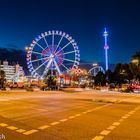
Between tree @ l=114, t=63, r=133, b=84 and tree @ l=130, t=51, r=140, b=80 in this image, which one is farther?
tree @ l=114, t=63, r=133, b=84

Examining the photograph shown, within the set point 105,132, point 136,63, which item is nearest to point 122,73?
point 136,63

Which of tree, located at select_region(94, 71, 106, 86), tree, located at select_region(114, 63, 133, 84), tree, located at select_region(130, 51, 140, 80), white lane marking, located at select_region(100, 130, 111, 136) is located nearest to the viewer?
white lane marking, located at select_region(100, 130, 111, 136)

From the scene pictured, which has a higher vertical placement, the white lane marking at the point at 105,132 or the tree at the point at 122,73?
the tree at the point at 122,73

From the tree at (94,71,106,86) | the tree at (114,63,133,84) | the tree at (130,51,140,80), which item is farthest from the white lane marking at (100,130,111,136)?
the tree at (94,71,106,86)

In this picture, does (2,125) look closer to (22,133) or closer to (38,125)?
(38,125)

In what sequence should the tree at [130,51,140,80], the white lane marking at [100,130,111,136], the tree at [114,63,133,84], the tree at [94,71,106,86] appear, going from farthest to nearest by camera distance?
the tree at [94,71,106,86], the tree at [114,63,133,84], the tree at [130,51,140,80], the white lane marking at [100,130,111,136]

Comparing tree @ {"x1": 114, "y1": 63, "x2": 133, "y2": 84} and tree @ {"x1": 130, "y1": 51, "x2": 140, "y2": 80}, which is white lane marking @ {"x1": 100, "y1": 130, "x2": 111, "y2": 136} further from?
tree @ {"x1": 114, "y1": 63, "x2": 133, "y2": 84}

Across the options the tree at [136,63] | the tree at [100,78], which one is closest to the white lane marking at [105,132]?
the tree at [136,63]

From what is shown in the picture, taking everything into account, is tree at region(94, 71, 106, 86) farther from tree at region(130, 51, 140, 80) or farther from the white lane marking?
the white lane marking

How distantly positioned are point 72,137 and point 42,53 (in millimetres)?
56078

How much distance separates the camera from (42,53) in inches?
2598

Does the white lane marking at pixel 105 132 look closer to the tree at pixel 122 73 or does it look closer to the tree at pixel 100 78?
the tree at pixel 122 73

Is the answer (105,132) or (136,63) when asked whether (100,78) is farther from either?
(105,132)

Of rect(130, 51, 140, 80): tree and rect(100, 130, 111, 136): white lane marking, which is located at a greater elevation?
rect(130, 51, 140, 80): tree
